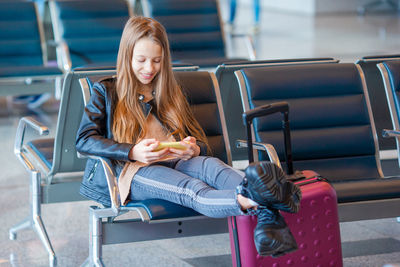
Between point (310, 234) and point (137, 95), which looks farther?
point (137, 95)

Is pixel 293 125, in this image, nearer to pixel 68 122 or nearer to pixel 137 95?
pixel 137 95

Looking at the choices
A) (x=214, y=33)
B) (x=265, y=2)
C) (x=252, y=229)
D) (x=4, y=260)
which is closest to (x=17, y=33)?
(x=214, y=33)

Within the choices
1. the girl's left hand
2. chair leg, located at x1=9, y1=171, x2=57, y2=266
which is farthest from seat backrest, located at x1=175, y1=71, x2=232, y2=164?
chair leg, located at x1=9, y1=171, x2=57, y2=266

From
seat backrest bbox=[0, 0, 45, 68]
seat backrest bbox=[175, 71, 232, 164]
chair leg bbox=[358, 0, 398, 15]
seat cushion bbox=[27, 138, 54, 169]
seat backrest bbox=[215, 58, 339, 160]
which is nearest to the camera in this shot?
seat backrest bbox=[175, 71, 232, 164]

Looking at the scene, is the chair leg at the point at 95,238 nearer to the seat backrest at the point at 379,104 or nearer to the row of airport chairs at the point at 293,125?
the row of airport chairs at the point at 293,125

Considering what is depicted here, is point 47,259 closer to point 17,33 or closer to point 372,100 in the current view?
point 372,100

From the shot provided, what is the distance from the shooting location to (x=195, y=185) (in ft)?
6.93

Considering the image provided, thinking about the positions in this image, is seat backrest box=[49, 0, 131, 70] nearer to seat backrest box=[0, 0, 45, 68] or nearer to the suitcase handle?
seat backrest box=[0, 0, 45, 68]

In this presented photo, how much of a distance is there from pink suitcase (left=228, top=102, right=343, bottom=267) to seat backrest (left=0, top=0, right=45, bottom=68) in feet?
11.5

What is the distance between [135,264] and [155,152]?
683mm

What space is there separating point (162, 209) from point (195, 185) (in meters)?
0.14

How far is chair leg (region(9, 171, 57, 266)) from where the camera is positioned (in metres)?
2.56

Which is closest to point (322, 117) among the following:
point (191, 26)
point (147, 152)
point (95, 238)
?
point (147, 152)

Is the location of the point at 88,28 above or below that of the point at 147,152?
above
